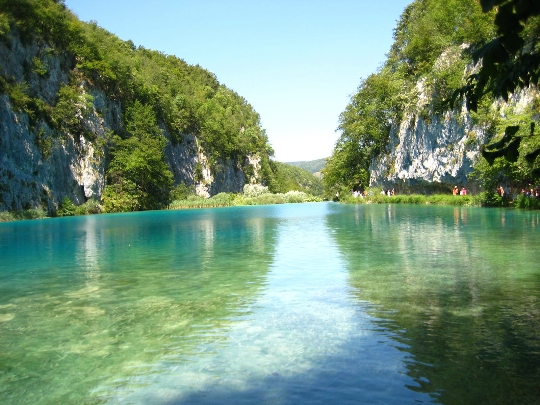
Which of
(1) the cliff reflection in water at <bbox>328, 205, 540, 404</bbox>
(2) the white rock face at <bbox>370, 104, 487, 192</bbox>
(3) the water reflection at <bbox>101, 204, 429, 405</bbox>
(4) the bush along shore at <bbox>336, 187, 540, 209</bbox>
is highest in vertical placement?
(2) the white rock face at <bbox>370, 104, 487, 192</bbox>

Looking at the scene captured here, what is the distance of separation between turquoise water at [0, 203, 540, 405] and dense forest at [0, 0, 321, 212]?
131 feet

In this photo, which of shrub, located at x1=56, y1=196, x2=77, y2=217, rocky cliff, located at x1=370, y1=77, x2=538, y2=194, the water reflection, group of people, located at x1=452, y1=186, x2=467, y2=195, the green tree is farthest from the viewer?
the green tree

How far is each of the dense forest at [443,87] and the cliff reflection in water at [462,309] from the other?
224cm

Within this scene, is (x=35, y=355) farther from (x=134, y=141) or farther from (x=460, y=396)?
(x=134, y=141)

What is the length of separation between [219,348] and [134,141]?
62836 mm

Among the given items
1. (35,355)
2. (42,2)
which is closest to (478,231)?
(35,355)

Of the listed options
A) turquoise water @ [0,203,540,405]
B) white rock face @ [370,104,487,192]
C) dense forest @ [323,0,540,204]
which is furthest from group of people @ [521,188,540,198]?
turquoise water @ [0,203,540,405]

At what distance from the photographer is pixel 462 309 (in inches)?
277

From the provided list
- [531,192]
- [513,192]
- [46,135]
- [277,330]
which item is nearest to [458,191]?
[513,192]

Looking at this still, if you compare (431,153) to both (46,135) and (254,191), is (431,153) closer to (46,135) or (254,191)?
(46,135)

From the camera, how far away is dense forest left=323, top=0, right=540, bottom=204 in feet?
9.45

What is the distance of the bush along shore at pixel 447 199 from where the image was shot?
107 feet

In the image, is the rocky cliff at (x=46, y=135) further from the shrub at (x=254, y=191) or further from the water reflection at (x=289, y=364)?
the water reflection at (x=289, y=364)

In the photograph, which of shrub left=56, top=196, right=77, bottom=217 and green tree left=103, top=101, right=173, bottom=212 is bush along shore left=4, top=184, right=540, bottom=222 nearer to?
shrub left=56, top=196, right=77, bottom=217
